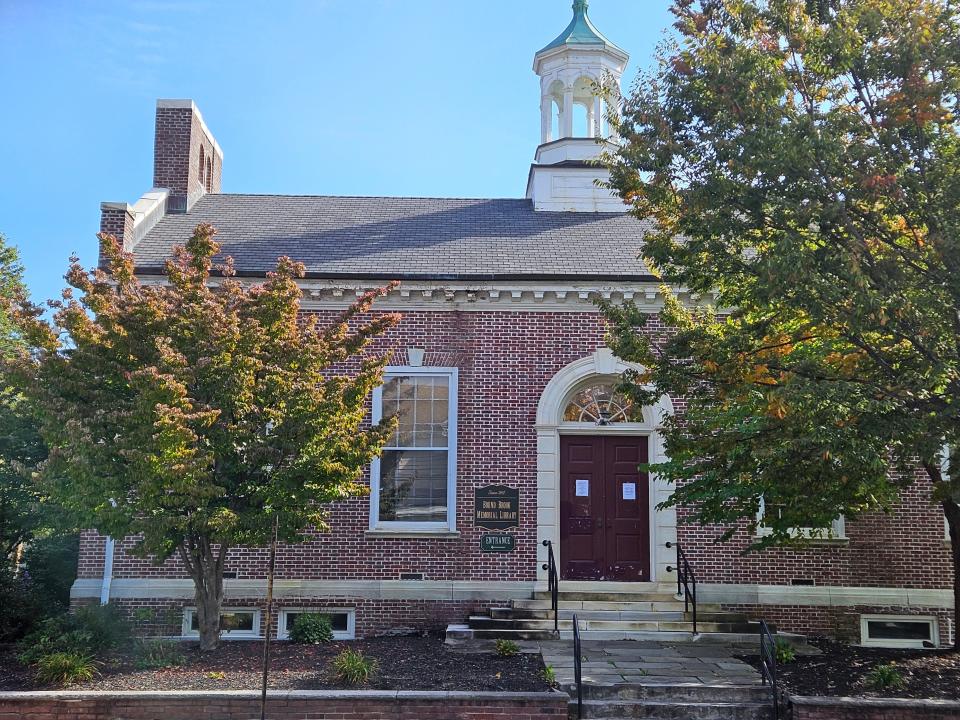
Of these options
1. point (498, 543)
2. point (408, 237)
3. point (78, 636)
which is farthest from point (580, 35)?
point (78, 636)

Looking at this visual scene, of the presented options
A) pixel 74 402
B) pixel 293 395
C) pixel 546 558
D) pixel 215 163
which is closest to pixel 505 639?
pixel 546 558

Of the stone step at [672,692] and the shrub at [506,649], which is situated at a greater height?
the shrub at [506,649]

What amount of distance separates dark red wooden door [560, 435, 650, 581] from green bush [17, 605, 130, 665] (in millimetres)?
6391

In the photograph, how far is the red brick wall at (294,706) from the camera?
29.2 feet

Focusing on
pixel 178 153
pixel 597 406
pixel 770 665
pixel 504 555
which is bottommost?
pixel 770 665

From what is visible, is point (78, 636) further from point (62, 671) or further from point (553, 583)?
point (553, 583)

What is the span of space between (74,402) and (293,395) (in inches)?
98.5

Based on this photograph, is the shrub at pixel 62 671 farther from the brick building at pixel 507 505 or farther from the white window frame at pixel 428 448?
the white window frame at pixel 428 448

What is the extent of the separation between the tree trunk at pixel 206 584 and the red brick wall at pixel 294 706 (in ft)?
7.84

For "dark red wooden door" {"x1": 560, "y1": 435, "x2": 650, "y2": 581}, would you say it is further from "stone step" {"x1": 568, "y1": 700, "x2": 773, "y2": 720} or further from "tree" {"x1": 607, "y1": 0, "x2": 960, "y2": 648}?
"stone step" {"x1": 568, "y1": 700, "x2": 773, "y2": 720}

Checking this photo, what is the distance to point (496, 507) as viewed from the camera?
545 inches

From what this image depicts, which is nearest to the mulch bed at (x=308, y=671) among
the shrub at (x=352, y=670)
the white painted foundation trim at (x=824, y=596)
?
the shrub at (x=352, y=670)

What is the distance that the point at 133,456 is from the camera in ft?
31.8

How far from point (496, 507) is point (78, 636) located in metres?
5.96
